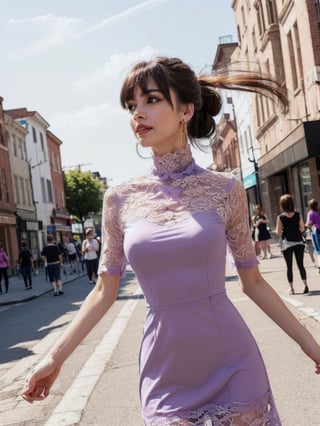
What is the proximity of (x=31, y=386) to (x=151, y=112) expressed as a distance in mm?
1086

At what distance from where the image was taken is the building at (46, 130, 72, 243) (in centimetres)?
5954

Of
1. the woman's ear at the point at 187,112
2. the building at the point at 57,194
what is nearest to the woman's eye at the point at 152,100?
the woman's ear at the point at 187,112

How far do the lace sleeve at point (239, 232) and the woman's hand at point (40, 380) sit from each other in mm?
787

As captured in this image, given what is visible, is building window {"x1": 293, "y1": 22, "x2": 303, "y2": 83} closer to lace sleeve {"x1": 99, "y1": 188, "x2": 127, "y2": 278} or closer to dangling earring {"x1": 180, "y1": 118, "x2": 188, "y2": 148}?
dangling earring {"x1": 180, "y1": 118, "x2": 188, "y2": 148}

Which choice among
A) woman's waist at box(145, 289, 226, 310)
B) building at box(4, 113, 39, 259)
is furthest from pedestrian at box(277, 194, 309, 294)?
building at box(4, 113, 39, 259)

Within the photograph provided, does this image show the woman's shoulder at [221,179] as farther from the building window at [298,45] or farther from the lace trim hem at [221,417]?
the building window at [298,45]

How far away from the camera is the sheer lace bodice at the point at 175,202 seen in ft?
7.86

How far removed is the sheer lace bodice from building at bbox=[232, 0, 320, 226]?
1409 centimetres

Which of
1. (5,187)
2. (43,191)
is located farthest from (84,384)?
(43,191)

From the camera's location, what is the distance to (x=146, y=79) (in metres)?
2.41

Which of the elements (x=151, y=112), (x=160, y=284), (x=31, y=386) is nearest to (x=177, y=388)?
(x=160, y=284)

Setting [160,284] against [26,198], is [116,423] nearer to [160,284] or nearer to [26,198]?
[160,284]

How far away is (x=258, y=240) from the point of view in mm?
22781

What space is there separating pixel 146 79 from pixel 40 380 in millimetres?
1171
